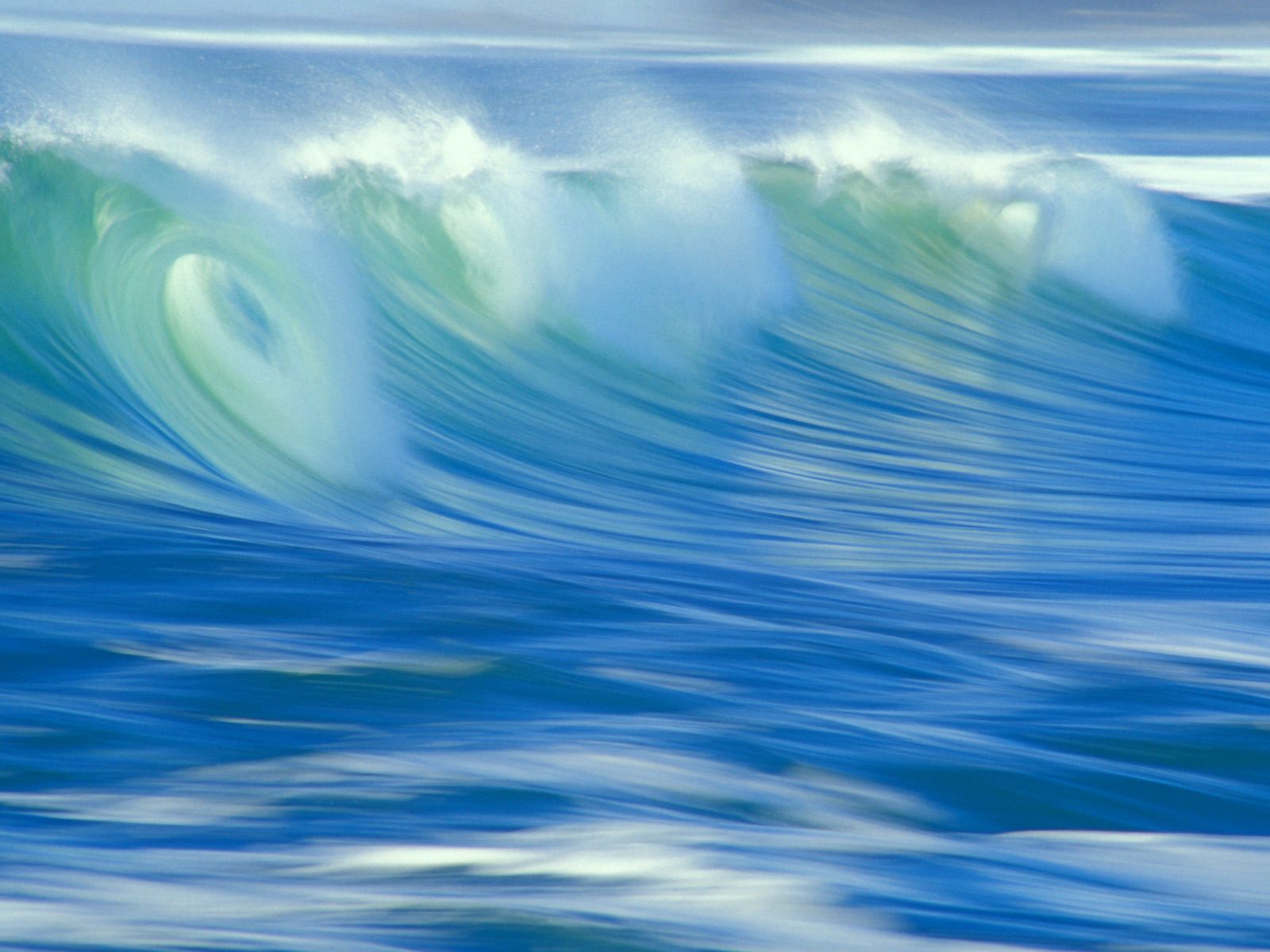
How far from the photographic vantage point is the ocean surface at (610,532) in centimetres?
244

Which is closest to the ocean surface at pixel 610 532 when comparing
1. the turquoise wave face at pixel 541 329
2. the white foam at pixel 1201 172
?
the turquoise wave face at pixel 541 329

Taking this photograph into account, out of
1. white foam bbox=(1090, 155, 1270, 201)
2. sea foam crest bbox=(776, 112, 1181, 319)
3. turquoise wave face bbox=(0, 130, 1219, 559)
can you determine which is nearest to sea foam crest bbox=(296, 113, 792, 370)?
turquoise wave face bbox=(0, 130, 1219, 559)

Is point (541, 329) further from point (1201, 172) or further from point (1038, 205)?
point (1201, 172)

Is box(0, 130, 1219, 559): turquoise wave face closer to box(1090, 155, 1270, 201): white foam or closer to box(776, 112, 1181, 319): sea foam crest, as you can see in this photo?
box(776, 112, 1181, 319): sea foam crest

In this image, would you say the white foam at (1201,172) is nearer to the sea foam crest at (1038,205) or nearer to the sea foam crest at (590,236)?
the sea foam crest at (1038,205)

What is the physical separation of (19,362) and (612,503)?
1.81 metres

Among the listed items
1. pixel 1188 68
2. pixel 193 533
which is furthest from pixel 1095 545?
pixel 1188 68

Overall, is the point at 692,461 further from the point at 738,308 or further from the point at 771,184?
the point at 771,184

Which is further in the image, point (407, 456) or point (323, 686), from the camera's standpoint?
point (407, 456)

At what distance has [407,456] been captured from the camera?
6.01m

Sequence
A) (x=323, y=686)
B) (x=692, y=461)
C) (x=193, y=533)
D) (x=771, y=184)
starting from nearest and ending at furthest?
(x=323, y=686)
(x=193, y=533)
(x=692, y=461)
(x=771, y=184)

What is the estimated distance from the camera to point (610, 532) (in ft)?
18.4

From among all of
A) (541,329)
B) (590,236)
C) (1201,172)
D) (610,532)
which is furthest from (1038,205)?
(1201,172)

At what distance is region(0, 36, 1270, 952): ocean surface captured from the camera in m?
2.44
